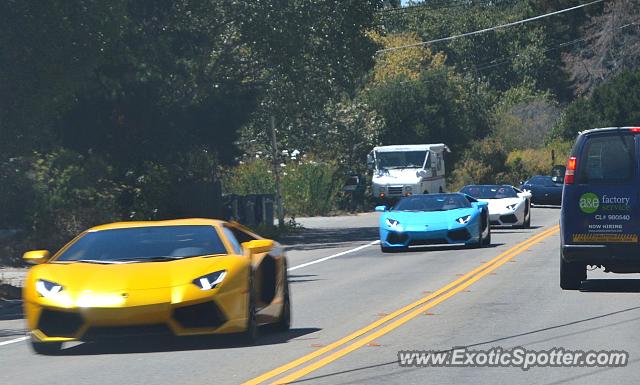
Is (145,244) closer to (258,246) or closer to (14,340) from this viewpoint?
(258,246)

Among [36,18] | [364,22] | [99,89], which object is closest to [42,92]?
[36,18]

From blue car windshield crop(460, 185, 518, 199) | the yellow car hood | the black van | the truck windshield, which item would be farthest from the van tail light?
the truck windshield

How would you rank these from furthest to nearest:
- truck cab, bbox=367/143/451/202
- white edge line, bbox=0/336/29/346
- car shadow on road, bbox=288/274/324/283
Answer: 1. truck cab, bbox=367/143/451/202
2. car shadow on road, bbox=288/274/324/283
3. white edge line, bbox=0/336/29/346

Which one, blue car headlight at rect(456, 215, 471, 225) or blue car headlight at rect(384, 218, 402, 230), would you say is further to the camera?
blue car headlight at rect(384, 218, 402, 230)

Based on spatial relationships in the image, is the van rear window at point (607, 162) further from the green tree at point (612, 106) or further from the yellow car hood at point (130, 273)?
the green tree at point (612, 106)

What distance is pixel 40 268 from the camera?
42.5 ft

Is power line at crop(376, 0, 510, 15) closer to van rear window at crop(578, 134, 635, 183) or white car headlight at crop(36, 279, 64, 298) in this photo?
van rear window at crop(578, 134, 635, 183)

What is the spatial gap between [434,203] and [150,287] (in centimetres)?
1743

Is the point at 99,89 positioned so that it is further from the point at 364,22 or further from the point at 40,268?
the point at 40,268

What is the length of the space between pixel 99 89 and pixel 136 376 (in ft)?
83.0

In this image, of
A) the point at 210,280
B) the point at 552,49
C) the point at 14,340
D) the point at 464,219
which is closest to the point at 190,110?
the point at 464,219

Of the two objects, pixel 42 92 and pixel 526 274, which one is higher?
pixel 42 92

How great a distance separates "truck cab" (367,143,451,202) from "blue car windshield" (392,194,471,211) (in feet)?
78.3

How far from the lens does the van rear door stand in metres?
18.1
